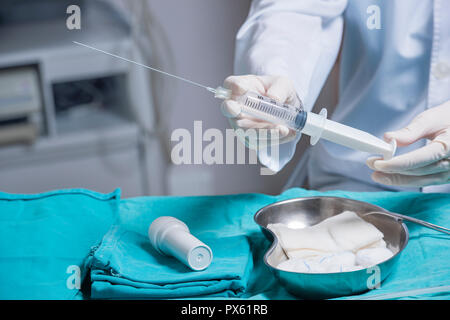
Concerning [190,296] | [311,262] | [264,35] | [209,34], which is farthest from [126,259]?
[209,34]

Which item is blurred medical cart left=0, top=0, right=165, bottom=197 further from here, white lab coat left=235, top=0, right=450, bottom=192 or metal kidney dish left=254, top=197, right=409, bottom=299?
metal kidney dish left=254, top=197, right=409, bottom=299

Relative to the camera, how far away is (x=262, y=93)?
802 mm

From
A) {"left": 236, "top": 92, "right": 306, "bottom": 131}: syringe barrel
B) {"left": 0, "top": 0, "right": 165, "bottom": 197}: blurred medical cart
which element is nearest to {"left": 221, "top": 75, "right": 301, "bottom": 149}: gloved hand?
{"left": 236, "top": 92, "right": 306, "bottom": 131}: syringe barrel

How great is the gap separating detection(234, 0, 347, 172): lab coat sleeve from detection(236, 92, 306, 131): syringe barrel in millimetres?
193

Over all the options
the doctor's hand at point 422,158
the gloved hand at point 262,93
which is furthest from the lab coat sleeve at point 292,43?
the doctor's hand at point 422,158

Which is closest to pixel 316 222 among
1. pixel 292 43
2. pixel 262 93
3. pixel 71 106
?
pixel 262 93

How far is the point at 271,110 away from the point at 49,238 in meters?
0.34

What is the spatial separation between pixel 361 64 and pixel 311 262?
1.78ft

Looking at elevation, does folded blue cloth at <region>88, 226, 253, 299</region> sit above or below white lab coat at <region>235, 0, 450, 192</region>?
below

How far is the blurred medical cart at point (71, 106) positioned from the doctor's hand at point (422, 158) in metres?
1.22

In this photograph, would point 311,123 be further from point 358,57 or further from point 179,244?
point 358,57

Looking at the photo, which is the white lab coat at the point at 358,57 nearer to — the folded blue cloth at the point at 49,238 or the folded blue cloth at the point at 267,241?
the folded blue cloth at the point at 267,241

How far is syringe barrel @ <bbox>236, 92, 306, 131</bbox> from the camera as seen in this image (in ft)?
2.35
